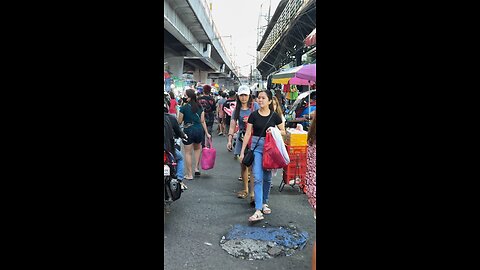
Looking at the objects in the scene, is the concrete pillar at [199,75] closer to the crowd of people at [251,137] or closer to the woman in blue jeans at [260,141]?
the crowd of people at [251,137]

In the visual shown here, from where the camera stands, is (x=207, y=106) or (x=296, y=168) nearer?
(x=296, y=168)

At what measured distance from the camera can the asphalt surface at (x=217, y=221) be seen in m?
3.11

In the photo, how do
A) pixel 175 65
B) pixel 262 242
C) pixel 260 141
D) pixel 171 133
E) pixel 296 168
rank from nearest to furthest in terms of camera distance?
1. pixel 262 242
2. pixel 260 141
3. pixel 171 133
4. pixel 296 168
5. pixel 175 65

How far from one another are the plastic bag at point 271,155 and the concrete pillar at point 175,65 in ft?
61.3

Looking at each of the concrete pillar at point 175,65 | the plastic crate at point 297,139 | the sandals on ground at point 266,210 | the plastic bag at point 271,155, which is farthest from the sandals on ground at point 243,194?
the concrete pillar at point 175,65

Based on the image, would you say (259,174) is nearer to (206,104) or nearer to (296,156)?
(296,156)

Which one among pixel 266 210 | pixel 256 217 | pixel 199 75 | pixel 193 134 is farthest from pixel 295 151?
pixel 199 75

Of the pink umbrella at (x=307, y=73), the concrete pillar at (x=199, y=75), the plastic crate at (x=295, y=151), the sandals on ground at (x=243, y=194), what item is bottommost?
the sandals on ground at (x=243, y=194)

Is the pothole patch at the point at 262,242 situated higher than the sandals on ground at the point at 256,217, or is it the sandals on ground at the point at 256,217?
the sandals on ground at the point at 256,217

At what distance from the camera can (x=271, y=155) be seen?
12.6 ft

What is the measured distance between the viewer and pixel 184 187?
5.39m

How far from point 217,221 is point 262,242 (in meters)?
0.78

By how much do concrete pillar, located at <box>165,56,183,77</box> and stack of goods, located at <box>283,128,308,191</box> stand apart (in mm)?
17586

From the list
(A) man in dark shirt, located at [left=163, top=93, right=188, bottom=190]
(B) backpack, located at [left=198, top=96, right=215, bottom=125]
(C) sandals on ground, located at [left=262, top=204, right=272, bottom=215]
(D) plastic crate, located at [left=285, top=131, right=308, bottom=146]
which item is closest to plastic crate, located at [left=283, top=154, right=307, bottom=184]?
(D) plastic crate, located at [left=285, top=131, right=308, bottom=146]
